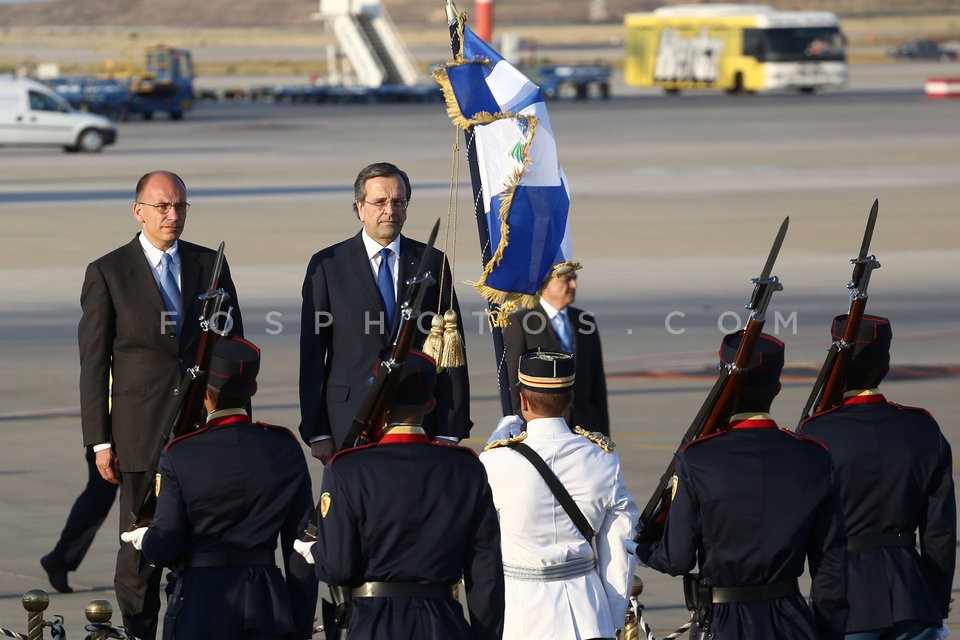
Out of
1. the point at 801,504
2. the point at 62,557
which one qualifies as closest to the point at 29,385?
the point at 62,557

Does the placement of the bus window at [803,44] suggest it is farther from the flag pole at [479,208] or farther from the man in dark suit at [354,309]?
the man in dark suit at [354,309]

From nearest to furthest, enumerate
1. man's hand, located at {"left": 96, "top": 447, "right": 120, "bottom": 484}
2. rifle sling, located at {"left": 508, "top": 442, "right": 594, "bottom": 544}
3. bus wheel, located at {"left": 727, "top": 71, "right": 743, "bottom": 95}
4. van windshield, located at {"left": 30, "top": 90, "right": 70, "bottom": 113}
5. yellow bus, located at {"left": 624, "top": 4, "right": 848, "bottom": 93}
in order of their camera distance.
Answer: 1. rifle sling, located at {"left": 508, "top": 442, "right": 594, "bottom": 544}
2. man's hand, located at {"left": 96, "top": 447, "right": 120, "bottom": 484}
3. van windshield, located at {"left": 30, "top": 90, "right": 70, "bottom": 113}
4. yellow bus, located at {"left": 624, "top": 4, "right": 848, "bottom": 93}
5. bus wheel, located at {"left": 727, "top": 71, "right": 743, "bottom": 95}

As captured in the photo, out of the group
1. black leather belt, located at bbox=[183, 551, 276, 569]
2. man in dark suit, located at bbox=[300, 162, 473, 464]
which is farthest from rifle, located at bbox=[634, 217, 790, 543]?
man in dark suit, located at bbox=[300, 162, 473, 464]

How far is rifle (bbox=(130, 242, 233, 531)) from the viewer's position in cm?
668

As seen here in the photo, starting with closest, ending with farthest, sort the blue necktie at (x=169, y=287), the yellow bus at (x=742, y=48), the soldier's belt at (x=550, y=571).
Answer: the soldier's belt at (x=550, y=571), the blue necktie at (x=169, y=287), the yellow bus at (x=742, y=48)

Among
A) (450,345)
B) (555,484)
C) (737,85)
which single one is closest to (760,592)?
(555,484)

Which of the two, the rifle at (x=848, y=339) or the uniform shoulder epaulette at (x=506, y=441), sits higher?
the rifle at (x=848, y=339)

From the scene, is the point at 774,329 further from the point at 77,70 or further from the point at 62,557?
the point at 77,70

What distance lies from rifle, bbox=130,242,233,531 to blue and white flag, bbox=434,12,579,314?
7.21 ft

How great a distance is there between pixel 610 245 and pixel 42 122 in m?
26.7

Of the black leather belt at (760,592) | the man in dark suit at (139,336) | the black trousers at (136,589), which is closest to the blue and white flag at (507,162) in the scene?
the man in dark suit at (139,336)

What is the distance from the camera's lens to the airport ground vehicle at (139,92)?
68.2 m

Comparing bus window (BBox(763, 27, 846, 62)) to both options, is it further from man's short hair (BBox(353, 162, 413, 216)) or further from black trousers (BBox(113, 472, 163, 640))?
black trousers (BBox(113, 472, 163, 640))

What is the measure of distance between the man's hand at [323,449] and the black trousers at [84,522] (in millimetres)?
1402
